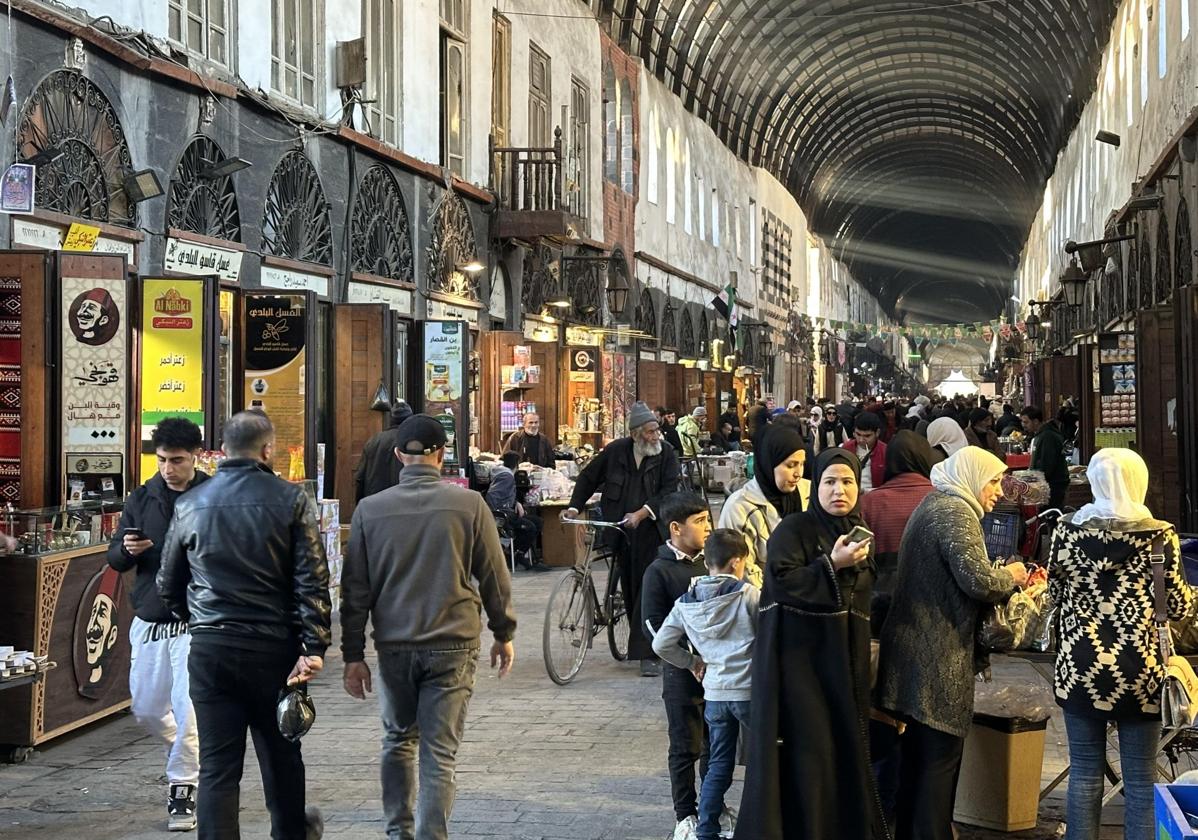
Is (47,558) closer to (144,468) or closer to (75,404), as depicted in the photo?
(75,404)

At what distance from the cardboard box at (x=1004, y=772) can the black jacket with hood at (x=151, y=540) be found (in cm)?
294

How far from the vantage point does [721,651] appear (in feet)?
17.0

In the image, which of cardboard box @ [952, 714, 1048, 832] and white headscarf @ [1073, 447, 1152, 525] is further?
cardboard box @ [952, 714, 1048, 832]

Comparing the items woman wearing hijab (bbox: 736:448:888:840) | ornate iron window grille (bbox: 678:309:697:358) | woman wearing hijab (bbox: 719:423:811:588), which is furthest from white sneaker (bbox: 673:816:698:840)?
ornate iron window grille (bbox: 678:309:697:358)

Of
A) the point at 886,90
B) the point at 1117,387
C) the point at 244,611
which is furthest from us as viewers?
the point at 886,90

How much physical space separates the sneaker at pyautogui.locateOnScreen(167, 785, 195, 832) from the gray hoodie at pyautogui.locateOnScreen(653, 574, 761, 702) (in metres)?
1.99

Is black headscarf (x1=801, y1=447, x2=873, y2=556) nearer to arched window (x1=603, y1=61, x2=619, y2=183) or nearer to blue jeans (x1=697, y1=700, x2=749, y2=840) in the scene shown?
blue jeans (x1=697, y1=700, x2=749, y2=840)

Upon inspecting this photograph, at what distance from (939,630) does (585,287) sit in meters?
19.8

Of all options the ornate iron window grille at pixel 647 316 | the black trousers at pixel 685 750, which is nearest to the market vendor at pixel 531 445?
the black trousers at pixel 685 750

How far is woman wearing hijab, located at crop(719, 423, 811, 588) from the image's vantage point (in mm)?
6309

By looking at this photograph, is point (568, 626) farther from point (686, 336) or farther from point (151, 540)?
point (686, 336)

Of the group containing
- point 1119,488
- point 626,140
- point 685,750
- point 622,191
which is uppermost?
point 626,140

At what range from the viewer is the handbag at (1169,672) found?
476 cm

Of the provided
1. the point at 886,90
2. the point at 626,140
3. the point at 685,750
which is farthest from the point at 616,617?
→ the point at 886,90
